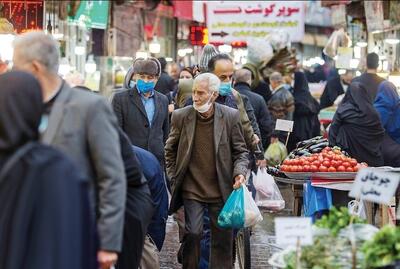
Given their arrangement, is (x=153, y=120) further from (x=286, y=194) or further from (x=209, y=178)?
(x=286, y=194)

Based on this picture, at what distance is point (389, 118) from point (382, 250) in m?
7.72

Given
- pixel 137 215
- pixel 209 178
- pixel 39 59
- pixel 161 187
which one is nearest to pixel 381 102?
pixel 209 178

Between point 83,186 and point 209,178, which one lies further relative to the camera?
point 209,178

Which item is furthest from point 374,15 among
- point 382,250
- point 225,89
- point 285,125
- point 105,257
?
point 105,257

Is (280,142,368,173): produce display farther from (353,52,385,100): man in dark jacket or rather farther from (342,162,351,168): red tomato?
(353,52,385,100): man in dark jacket

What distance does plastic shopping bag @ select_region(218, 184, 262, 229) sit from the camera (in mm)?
10188

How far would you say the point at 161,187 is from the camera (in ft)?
31.5

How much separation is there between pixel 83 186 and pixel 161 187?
12.2ft

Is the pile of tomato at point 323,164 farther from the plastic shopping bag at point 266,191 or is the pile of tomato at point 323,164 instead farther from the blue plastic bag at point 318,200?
the plastic shopping bag at point 266,191

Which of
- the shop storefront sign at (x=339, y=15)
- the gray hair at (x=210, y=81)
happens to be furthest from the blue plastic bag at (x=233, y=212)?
the shop storefront sign at (x=339, y=15)

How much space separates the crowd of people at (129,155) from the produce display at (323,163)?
474 millimetres

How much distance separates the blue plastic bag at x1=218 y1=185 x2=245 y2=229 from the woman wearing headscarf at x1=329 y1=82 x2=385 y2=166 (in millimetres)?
3814

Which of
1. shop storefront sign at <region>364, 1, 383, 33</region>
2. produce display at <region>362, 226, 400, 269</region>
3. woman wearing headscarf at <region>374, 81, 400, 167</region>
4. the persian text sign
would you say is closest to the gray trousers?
produce display at <region>362, 226, 400, 269</region>

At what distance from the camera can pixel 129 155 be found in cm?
748
